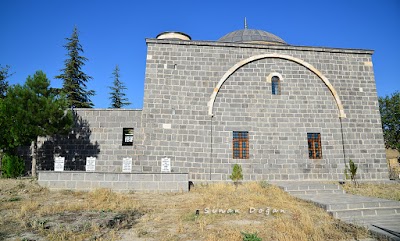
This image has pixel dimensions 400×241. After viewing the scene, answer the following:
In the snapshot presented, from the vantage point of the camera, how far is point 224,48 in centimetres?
1443

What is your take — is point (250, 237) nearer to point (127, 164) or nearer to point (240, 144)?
point (240, 144)

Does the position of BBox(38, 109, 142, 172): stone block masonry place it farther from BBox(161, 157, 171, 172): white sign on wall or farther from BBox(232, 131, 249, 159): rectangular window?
BBox(232, 131, 249, 159): rectangular window

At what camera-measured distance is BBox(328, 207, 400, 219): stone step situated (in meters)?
7.02

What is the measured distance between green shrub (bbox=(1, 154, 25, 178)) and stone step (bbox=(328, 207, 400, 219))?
13.4m

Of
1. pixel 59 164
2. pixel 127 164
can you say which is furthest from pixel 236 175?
pixel 59 164

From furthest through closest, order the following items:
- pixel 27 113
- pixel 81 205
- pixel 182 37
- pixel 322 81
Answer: pixel 182 37
pixel 322 81
pixel 27 113
pixel 81 205

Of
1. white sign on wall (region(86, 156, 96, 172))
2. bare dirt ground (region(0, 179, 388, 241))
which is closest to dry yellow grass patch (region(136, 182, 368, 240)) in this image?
bare dirt ground (region(0, 179, 388, 241))

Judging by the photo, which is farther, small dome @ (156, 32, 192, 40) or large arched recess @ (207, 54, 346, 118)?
small dome @ (156, 32, 192, 40)

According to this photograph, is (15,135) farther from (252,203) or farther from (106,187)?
(252,203)

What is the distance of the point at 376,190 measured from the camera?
11.1 metres

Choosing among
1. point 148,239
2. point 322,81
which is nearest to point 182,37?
point 322,81

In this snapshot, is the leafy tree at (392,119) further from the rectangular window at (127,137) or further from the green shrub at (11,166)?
the green shrub at (11,166)

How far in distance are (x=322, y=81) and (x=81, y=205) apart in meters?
13.9

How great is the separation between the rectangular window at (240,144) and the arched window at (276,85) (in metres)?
3.02
